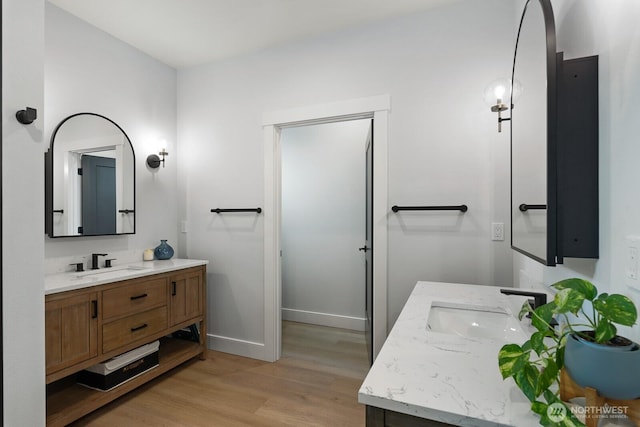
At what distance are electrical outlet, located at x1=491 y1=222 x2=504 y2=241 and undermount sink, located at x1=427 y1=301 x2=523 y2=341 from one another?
2.73 ft

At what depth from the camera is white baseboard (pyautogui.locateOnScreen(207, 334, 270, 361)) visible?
274 cm

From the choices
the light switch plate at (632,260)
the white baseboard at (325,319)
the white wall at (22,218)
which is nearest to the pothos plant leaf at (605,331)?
the light switch plate at (632,260)

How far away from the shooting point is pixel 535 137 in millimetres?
1179

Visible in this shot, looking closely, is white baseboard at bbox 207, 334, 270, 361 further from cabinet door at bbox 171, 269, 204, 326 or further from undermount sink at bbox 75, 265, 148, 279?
undermount sink at bbox 75, 265, 148, 279

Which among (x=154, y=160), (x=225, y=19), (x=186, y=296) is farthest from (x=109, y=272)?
(x=225, y=19)

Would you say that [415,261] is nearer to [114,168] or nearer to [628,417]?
[628,417]

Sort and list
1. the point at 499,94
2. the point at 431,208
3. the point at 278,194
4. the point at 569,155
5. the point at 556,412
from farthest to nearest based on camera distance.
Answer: the point at 278,194, the point at 431,208, the point at 499,94, the point at 569,155, the point at 556,412

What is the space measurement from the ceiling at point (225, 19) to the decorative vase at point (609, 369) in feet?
7.52

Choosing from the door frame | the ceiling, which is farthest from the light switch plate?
the ceiling

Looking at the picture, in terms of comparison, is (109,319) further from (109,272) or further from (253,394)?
(253,394)

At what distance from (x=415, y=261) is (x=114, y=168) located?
2395 mm

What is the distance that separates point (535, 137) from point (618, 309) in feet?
2.70

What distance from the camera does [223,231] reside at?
2910 mm

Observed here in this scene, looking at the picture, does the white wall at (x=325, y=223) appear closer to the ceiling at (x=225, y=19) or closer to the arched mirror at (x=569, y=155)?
the ceiling at (x=225, y=19)
